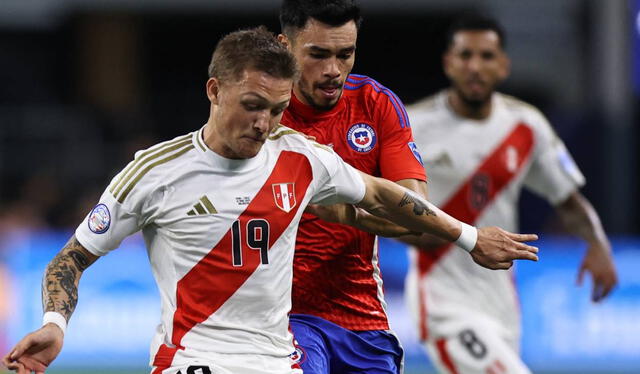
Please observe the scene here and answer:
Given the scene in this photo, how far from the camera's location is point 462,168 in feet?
24.7

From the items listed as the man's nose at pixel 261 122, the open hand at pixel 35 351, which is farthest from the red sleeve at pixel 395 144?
the open hand at pixel 35 351

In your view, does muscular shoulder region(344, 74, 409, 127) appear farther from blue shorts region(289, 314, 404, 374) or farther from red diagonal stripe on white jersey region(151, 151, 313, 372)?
red diagonal stripe on white jersey region(151, 151, 313, 372)

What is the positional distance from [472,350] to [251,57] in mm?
3333

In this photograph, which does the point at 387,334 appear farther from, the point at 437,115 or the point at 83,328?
the point at 83,328

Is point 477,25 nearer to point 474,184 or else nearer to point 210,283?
point 474,184

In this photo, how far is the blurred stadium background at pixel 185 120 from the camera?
1171 cm

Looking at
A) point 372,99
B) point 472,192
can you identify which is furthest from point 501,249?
point 472,192

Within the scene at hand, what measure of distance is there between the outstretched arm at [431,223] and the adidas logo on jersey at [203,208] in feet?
2.10

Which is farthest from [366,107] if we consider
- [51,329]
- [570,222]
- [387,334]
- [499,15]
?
[499,15]

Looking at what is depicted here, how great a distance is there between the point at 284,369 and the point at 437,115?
329 cm

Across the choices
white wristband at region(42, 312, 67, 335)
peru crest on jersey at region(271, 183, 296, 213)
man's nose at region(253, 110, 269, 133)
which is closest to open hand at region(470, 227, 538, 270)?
peru crest on jersey at region(271, 183, 296, 213)

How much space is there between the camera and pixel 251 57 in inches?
176

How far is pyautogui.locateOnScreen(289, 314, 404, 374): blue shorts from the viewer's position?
5.27 meters

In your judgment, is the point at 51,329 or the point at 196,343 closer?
the point at 51,329
